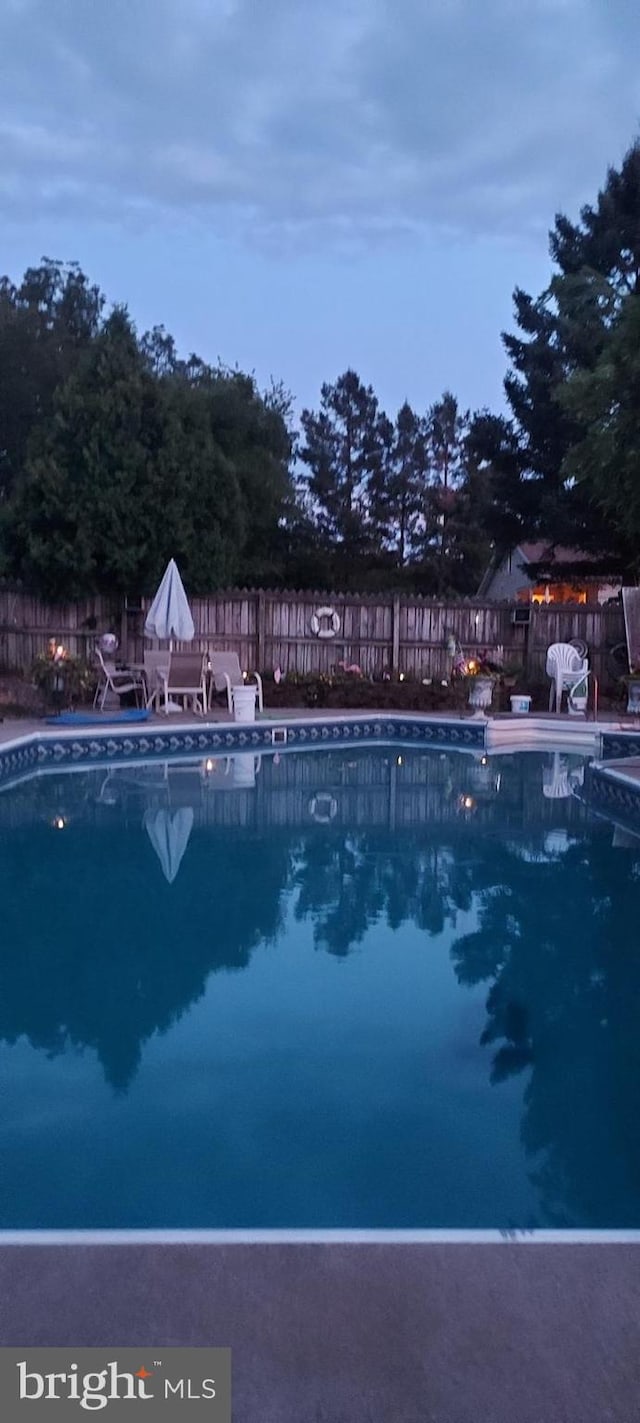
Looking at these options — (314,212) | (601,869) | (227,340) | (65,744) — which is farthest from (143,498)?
(227,340)

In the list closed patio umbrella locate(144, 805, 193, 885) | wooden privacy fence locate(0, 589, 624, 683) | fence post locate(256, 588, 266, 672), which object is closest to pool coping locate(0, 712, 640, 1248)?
wooden privacy fence locate(0, 589, 624, 683)

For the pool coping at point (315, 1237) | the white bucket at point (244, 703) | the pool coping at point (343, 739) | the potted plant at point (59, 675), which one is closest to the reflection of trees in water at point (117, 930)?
the pool coping at point (315, 1237)

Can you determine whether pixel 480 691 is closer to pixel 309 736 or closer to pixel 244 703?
pixel 309 736

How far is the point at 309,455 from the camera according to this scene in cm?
3000

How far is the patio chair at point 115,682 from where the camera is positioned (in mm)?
13984

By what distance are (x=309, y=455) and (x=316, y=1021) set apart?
87.9 ft

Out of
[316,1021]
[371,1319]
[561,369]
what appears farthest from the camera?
[561,369]

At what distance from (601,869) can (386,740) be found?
660 centimetres

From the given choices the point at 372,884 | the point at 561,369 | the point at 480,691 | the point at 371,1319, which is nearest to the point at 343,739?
the point at 480,691

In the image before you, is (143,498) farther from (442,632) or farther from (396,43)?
(396,43)

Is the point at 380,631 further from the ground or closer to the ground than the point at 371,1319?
further from the ground

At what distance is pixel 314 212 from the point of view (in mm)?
22859

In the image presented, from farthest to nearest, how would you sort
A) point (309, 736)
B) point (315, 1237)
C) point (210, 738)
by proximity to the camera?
point (309, 736) → point (210, 738) → point (315, 1237)

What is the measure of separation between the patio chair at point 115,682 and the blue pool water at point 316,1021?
5.35 m
